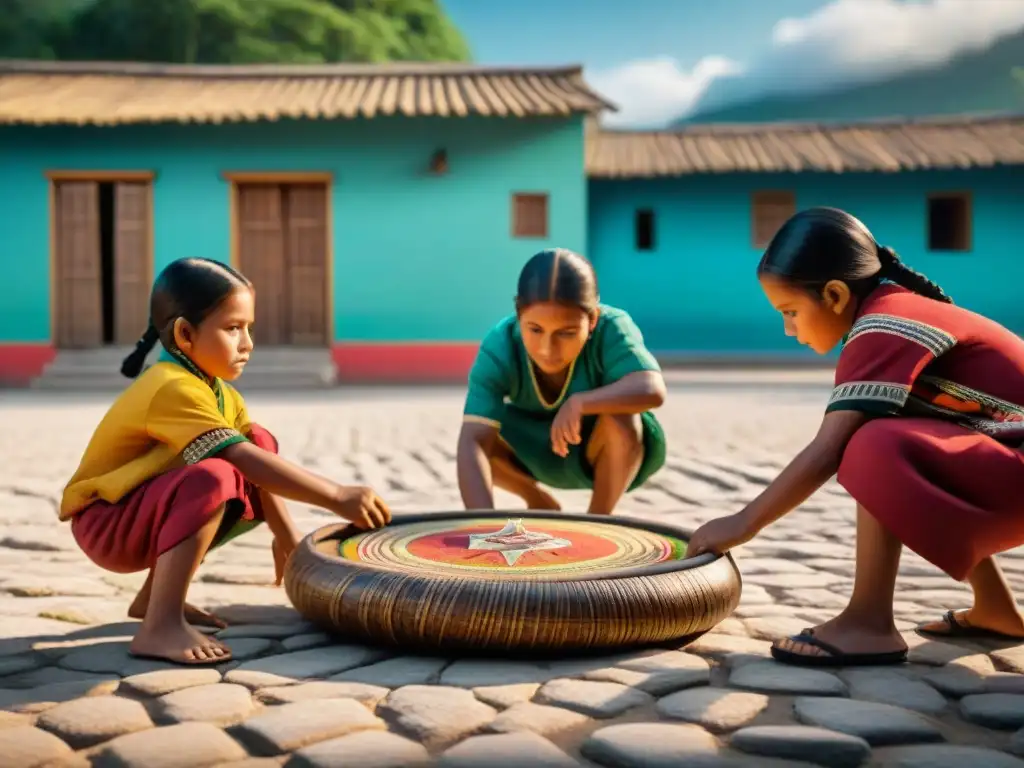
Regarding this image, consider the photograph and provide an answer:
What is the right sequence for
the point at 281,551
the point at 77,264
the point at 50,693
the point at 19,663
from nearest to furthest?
1. the point at 50,693
2. the point at 19,663
3. the point at 281,551
4. the point at 77,264

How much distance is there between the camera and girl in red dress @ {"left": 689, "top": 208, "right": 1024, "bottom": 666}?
2158mm

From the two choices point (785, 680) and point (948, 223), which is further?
point (948, 223)

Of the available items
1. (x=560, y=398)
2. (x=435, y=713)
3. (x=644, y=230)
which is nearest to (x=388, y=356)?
(x=644, y=230)

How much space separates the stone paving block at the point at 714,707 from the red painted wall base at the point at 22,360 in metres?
12.9

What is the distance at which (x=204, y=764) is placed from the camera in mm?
1669

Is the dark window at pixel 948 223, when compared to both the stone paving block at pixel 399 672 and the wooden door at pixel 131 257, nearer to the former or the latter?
the wooden door at pixel 131 257

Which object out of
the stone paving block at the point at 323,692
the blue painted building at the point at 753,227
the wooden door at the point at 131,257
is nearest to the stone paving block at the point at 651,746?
the stone paving block at the point at 323,692

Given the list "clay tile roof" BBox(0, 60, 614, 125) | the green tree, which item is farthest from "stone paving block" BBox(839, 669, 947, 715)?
the green tree

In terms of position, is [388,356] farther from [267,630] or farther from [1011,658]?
[1011,658]

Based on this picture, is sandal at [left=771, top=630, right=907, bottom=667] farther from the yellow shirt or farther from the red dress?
the yellow shirt

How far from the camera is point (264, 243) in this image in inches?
532

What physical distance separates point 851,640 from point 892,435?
47 cm

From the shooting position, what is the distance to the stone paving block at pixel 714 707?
1871 mm

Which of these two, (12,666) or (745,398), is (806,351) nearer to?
(745,398)
